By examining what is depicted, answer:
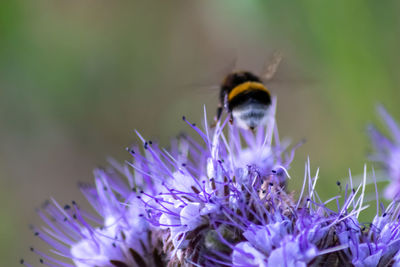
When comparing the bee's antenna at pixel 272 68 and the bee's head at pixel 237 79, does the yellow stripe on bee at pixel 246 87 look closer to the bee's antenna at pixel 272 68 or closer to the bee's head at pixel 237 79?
the bee's head at pixel 237 79

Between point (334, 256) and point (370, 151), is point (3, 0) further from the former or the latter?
point (334, 256)

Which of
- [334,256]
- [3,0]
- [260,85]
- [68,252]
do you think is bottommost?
[334,256]

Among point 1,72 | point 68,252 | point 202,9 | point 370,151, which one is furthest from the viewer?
point 202,9

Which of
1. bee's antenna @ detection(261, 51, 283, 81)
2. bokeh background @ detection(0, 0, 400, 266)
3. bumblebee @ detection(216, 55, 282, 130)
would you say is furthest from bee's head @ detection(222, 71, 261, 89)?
bokeh background @ detection(0, 0, 400, 266)

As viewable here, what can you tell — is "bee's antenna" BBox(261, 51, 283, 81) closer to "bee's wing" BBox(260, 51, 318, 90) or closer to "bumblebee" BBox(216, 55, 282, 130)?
"bee's wing" BBox(260, 51, 318, 90)

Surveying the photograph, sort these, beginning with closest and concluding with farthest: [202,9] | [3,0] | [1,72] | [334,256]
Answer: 1. [334,256]
2. [3,0]
3. [1,72]
4. [202,9]

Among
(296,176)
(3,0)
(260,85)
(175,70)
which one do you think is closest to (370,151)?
(296,176)

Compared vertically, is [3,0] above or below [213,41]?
above

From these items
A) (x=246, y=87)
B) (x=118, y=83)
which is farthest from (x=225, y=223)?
(x=118, y=83)
